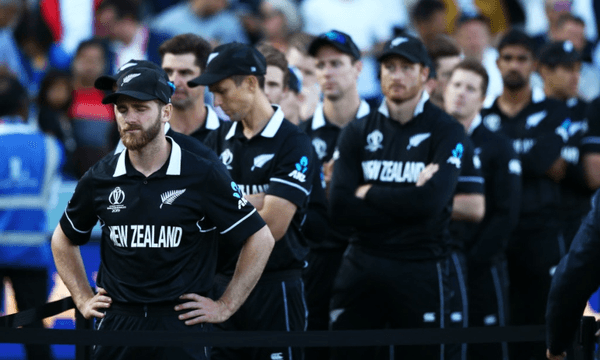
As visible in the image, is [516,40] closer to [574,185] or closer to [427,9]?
[574,185]

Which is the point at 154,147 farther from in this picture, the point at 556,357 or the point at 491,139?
the point at 491,139

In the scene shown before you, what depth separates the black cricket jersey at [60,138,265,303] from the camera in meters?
4.09

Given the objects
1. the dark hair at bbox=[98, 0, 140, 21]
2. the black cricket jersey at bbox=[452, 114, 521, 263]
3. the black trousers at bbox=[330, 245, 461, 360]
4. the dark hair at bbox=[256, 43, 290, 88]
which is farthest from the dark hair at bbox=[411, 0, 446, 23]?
the black trousers at bbox=[330, 245, 461, 360]

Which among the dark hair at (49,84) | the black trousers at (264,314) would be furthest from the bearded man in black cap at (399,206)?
the dark hair at (49,84)

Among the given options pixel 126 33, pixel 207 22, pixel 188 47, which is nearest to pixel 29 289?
pixel 188 47

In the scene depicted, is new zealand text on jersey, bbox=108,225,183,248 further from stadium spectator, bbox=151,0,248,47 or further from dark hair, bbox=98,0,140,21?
dark hair, bbox=98,0,140,21

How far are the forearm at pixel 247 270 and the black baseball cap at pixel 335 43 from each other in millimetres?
2450

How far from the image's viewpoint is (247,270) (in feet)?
13.9

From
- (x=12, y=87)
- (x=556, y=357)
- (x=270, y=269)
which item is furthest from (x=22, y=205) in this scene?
(x=556, y=357)

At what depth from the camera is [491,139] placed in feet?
22.3

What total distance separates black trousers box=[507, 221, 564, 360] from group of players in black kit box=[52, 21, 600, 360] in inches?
0.6

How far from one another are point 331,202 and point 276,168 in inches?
30.5

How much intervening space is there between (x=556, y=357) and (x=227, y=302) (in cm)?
154

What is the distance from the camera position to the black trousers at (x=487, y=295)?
21.9ft
